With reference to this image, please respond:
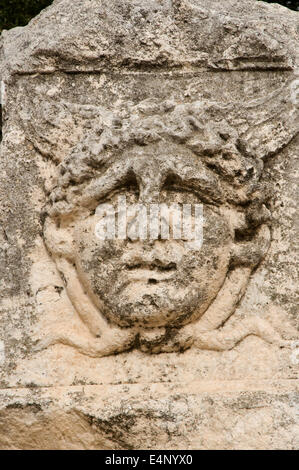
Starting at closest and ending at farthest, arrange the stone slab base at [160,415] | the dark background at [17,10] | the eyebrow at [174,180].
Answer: the stone slab base at [160,415]
the eyebrow at [174,180]
the dark background at [17,10]

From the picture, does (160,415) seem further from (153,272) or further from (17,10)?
(17,10)

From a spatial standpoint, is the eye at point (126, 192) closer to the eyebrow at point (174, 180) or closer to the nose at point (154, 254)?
the eyebrow at point (174, 180)

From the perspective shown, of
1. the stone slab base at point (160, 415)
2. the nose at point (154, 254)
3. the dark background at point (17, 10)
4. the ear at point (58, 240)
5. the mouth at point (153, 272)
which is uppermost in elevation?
the dark background at point (17, 10)

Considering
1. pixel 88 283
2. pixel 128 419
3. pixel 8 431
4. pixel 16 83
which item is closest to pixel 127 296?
pixel 88 283

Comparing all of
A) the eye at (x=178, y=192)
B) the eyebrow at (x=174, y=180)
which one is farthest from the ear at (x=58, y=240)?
the eye at (x=178, y=192)

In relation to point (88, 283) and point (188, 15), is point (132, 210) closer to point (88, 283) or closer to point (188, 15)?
point (88, 283)

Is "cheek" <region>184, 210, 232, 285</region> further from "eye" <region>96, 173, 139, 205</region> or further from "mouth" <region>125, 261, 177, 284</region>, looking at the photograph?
"eye" <region>96, 173, 139, 205</region>

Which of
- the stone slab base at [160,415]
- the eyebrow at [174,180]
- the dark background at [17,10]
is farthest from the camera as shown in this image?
the dark background at [17,10]

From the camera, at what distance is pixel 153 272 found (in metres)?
3.15

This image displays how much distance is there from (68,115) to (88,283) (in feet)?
2.03

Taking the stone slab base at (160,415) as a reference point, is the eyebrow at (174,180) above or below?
above

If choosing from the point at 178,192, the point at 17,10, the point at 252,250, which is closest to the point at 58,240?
the point at 178,192

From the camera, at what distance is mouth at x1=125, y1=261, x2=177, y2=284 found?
3141 millimetres

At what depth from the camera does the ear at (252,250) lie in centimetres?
326
